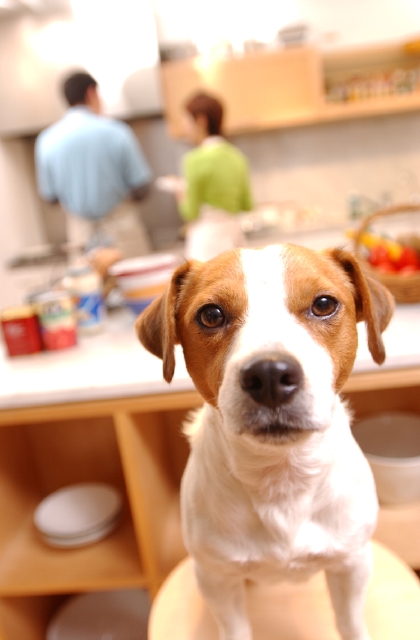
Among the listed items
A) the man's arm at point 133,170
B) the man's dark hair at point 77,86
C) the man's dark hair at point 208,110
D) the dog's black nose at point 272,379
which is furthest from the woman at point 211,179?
the dog's black nose at point 272,379

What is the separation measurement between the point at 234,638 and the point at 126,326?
813mm

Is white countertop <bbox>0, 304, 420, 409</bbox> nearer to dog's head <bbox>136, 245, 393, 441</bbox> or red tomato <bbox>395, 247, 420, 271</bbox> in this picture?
red tomato <bbox>395, 247, 420, 271</bbox>

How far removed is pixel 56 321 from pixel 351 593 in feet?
2.79

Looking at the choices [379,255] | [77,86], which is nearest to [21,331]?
[379,255]

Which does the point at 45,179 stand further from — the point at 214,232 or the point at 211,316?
the point at 211,316

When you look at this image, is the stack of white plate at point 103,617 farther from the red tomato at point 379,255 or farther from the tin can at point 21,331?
the red tomato at point 379,255

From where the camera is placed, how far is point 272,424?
0.58m

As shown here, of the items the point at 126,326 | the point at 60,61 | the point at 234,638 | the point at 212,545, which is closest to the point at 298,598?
the point at 234,638

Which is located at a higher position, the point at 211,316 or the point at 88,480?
the point at 211,316

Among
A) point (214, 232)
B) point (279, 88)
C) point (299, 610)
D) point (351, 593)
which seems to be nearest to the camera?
point (351, 593)

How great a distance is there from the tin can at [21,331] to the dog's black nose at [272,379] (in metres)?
0.81

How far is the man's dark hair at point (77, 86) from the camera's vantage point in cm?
264

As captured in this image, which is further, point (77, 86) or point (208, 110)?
point (77, 86)

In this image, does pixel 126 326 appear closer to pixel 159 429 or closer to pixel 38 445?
pixel 159 429
